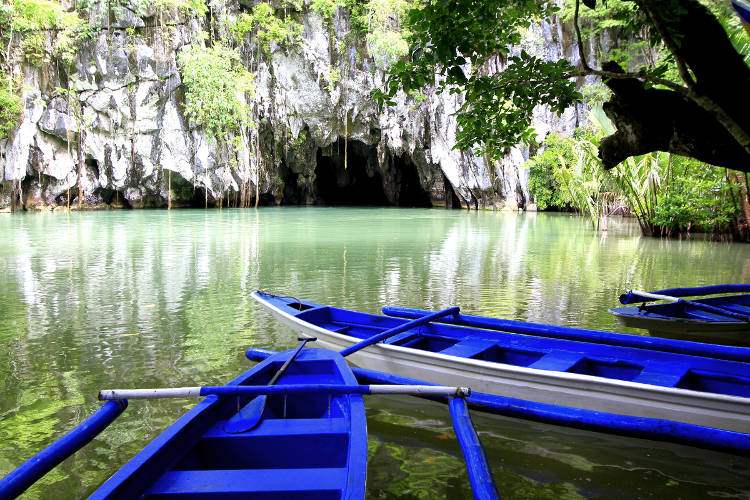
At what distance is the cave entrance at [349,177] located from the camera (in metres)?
33.5

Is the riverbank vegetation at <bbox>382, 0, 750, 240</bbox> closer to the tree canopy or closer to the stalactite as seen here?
the tree canopy

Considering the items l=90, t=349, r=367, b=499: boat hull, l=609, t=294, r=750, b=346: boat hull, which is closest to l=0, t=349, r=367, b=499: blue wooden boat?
l=90, t=349, r=367, b=499: boat hull

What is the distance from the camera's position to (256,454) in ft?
6.95

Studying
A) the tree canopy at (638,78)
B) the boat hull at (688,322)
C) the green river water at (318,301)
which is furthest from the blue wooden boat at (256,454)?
the boat hull at (688,322)

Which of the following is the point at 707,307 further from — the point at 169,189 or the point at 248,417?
the point at 169,189

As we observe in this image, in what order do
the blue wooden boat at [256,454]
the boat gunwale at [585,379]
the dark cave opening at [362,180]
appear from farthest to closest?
the dark cave opening at [362,180] → the boat gunwale at [585,379] → the blue wooden boat at [256,454]

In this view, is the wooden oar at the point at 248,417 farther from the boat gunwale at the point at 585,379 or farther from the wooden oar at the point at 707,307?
the wooden oar at the point at 707,307

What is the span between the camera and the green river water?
2471 millimetres

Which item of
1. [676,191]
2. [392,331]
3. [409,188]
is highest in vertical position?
[409,188]

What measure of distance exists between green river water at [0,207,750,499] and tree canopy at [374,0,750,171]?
1983 mm

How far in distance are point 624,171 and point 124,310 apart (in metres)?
12.0

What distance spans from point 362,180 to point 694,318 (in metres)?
34.4

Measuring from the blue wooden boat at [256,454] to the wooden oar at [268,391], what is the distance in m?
0.03

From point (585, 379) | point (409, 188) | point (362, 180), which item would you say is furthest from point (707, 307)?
point (362, 180)
